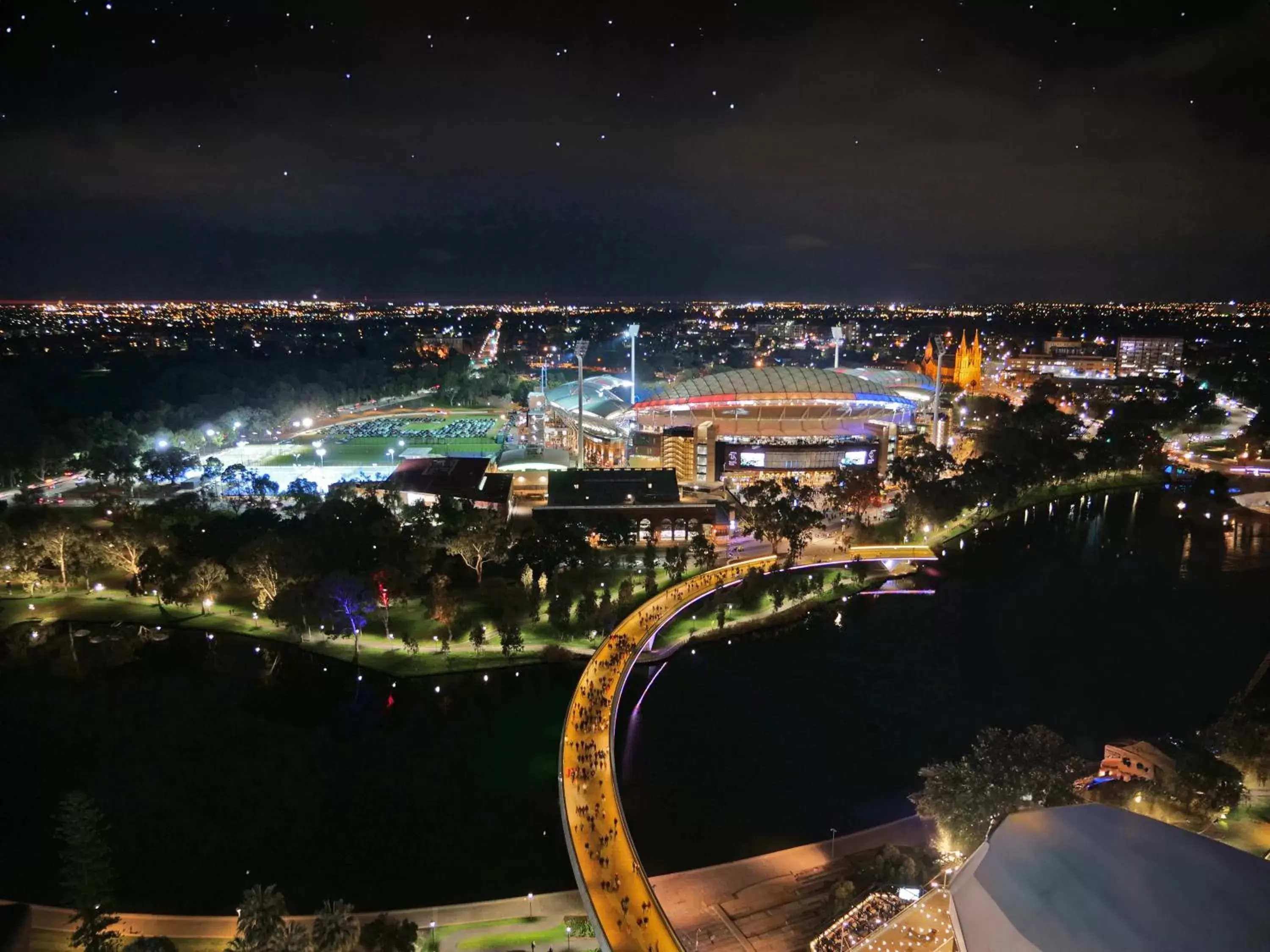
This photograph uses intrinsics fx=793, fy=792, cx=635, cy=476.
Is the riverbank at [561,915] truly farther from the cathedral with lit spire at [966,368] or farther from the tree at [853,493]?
the cathedral with lit spire at [966,368]

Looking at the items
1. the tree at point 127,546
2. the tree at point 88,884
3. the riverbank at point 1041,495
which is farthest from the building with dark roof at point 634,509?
the tree at point 88,884

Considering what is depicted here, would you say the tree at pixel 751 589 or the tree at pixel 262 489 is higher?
the tree at pixel 262 489

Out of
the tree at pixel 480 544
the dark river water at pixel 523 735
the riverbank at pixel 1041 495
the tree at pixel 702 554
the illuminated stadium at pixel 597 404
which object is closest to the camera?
the dark river water at pixel 523 735

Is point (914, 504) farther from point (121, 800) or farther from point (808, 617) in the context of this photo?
point (121, 800)

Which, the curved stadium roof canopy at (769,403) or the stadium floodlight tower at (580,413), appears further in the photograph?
the curved stadium roof canopy at (769,403)

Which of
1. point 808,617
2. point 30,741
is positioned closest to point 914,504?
point 808,617

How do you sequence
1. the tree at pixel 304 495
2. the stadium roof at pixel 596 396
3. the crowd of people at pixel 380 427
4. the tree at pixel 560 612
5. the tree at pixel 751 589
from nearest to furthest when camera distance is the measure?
the tree at pixel 560 612 → the tree at pixel 751 589 → the tree at pixel 304 495 → the stadium roof at pixel 596 396 → the crowd of people at pixel 380 427

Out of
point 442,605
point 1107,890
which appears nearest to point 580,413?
point 442,605

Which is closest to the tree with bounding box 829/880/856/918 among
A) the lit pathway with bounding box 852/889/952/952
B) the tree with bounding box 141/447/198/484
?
the lit pathway with bounding box 852/889/952/952
